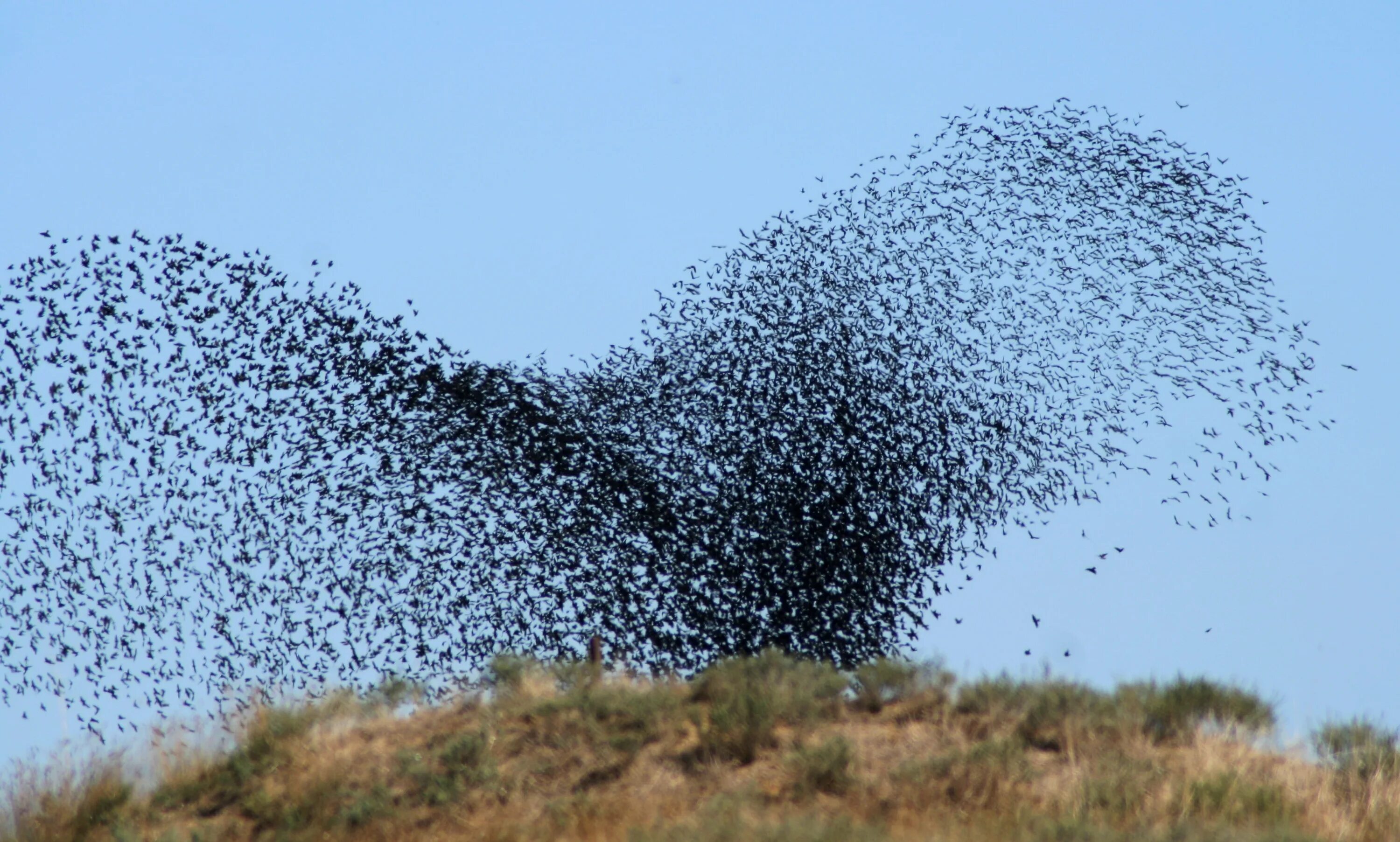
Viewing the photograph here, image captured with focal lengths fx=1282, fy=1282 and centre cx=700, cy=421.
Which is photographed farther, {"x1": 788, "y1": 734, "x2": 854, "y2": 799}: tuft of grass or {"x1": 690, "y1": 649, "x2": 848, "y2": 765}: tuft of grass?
{"x1": 690, "y1": 649, "x2": 848, "y2": 765}: tuft of grass

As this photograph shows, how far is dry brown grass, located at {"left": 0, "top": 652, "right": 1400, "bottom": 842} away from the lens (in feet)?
33.1

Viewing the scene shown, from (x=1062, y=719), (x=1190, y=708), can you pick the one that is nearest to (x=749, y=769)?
(x=1062, y=719)

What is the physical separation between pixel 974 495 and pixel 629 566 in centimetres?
544

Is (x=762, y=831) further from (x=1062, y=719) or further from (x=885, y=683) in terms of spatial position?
(x=1062, y=719)

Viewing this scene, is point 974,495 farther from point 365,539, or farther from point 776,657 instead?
point 365,539

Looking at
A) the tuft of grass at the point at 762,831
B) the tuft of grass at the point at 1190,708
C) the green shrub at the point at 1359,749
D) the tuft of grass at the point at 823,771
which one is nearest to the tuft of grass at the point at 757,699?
the tuft of grass at the point at 823,771

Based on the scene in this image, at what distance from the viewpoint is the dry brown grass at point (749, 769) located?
397 inches

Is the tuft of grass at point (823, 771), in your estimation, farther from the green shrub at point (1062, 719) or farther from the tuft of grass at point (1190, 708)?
the tuft of grass at point (1190, 708)

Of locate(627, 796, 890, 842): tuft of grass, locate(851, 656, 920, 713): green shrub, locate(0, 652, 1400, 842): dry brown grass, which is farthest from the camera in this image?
locate(851, 656, 920, 713): green shrub

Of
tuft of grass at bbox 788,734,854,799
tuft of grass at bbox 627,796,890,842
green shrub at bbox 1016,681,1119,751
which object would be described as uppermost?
green shrub at bbox 1016,681,1119,751

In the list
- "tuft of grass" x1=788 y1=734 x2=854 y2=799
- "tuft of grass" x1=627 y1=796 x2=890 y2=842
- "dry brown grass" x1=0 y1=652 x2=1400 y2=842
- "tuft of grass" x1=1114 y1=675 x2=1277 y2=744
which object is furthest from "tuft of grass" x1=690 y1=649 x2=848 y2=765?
"tuft of grass" x1=1114 y1=675 x2=1277 y2=744

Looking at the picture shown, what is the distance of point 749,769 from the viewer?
36.2 ft

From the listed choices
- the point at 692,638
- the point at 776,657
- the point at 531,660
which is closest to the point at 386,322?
the point at 692,638

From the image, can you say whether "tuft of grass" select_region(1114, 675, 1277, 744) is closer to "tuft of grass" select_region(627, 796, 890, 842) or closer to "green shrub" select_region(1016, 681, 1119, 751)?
"green shrub" select_region(1016, 681, 1119, 751)
